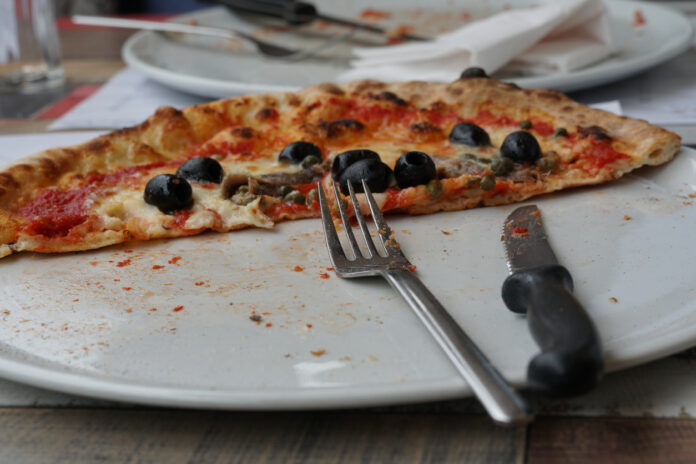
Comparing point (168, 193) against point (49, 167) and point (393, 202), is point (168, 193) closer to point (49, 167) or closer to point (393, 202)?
point (49, 167)

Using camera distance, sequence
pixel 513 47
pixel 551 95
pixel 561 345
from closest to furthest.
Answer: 1. pixel 561 345
2. pixel 551 95
3. pixel 513 47

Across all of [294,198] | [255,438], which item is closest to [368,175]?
[294,198]

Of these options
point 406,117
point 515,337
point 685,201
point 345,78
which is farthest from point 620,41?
point 515,337

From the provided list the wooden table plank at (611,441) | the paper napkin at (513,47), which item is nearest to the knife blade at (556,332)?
the wooden table plank at (611,441)

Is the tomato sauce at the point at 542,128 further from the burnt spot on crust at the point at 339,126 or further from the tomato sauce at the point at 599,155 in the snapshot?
the burnt spot on crust at the point at 339,126

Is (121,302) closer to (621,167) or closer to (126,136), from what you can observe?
(126,136)
